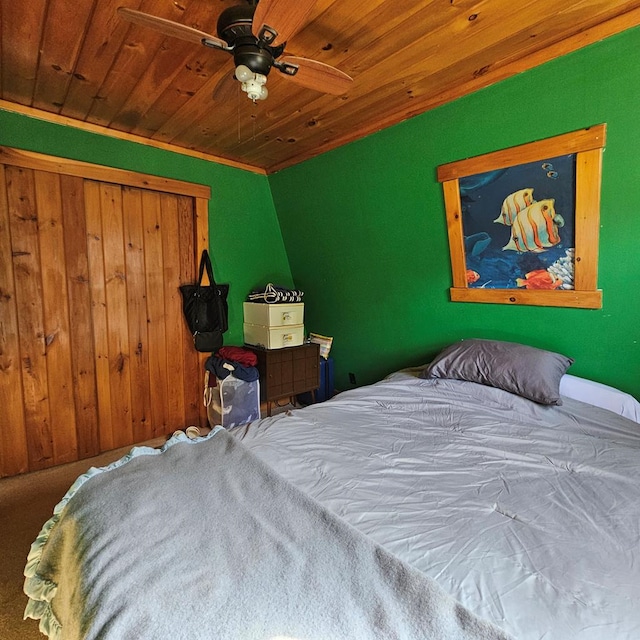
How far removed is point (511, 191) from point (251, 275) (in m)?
2.26

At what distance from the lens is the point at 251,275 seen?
350 cm

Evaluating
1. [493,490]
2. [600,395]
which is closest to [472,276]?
[600,395]

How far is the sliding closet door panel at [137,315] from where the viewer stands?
2758 millimetres

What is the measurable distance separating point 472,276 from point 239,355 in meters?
1.88

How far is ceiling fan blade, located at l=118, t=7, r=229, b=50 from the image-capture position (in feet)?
3.83

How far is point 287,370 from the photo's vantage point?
3258mm

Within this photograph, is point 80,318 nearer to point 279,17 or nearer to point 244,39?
point 244,39

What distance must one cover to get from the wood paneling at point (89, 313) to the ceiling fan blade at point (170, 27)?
167cm

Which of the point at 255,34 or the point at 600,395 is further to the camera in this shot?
the point at 600,395

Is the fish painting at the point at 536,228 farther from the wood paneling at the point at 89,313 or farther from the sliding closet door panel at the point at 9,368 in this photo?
the sliding closet door panel at the point at 9,368

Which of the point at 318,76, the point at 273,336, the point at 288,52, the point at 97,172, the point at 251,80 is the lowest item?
the point at 273,336

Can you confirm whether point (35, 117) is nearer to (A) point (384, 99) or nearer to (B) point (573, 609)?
(A) point (384, 99)

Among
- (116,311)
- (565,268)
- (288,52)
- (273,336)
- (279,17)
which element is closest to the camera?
(279,17)

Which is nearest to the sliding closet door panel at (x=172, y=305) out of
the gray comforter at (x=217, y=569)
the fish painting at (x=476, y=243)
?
the gray comforter at (x=217, y=569)
